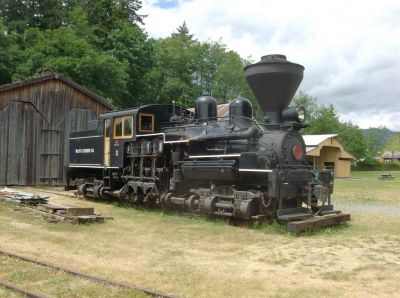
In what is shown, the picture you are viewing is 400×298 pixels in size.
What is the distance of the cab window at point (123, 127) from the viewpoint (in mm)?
14625

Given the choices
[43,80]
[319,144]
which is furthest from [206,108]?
[319,144]

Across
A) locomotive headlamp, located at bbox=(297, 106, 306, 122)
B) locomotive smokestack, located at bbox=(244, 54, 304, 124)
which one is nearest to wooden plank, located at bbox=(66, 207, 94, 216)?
locomotive smokestack, located at bbox=(244, 54, 304, 124)

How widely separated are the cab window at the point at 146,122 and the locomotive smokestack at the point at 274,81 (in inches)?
158

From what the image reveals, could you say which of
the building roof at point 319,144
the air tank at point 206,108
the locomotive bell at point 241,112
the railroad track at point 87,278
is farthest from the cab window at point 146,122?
the building roof at point 319,144

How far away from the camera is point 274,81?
37.8 ft

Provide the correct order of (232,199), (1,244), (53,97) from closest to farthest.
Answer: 1. (1,244)
2. (232,199)
3. (53,97)

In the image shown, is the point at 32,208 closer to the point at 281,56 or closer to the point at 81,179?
the point at 81,179

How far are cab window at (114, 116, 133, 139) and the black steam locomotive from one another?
0.11ft

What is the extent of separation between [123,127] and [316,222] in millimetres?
7255

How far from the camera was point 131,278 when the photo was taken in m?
6.35

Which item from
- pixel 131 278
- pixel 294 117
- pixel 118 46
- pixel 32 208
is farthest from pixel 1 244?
pixel 118 46

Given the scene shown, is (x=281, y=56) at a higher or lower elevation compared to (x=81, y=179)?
higher

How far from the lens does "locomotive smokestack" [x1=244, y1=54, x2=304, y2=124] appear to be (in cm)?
1150

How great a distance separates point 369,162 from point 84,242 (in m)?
72.5
